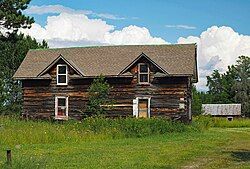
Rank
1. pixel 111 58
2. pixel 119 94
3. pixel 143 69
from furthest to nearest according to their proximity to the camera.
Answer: pixel 111 58 → pixel 119 94 → pixel 143 69

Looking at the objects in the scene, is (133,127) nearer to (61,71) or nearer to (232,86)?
(61,71)

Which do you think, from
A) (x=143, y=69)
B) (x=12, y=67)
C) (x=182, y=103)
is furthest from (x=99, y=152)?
(x=12, y=67)

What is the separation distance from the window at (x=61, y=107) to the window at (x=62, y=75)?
130 cm

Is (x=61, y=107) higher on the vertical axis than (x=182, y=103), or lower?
lower

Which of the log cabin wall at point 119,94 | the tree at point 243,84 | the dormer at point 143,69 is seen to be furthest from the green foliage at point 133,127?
the tree at point 243,84

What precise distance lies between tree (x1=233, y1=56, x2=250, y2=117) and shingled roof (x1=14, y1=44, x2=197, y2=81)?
63600 millimetres

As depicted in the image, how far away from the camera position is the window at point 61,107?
1800 inches

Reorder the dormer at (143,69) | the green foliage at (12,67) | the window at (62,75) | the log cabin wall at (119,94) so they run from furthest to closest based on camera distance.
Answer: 1. the green foliage at (12,67)
2. the window at (62,75)
3. the dormer at (143,69)
4. the log cabin wall at (119,94)

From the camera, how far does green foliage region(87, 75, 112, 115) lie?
42.9 m

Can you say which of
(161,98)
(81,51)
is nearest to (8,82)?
(81,51)

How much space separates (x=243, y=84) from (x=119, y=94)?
7567 cm

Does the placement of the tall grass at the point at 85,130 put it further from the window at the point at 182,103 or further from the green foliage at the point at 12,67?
the green foliage at the point at 12,67

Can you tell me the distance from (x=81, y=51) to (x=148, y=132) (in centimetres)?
1815

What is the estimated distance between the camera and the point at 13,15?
1937 inches
